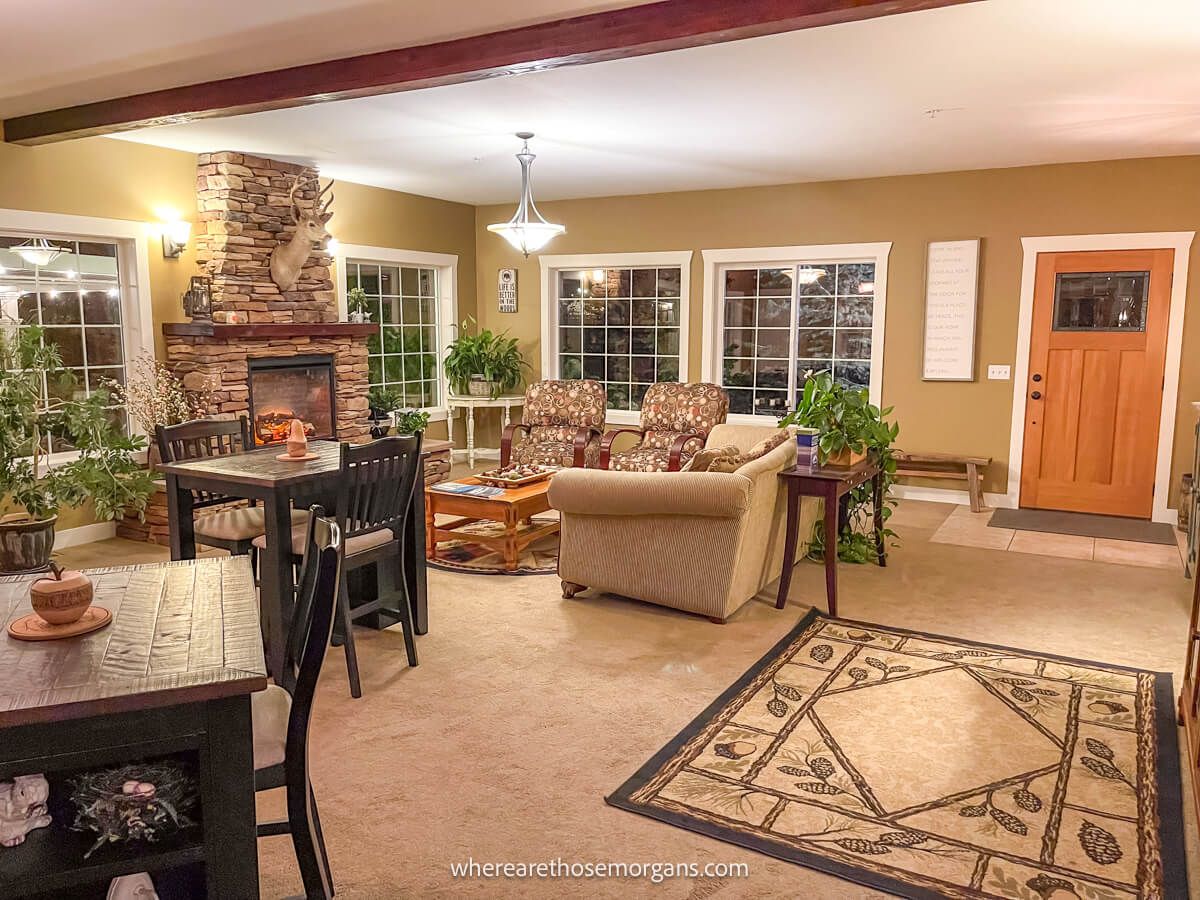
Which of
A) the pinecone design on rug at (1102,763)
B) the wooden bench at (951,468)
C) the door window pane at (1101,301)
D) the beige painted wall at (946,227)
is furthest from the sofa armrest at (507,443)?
the pinecone design on rug at (1102,763)

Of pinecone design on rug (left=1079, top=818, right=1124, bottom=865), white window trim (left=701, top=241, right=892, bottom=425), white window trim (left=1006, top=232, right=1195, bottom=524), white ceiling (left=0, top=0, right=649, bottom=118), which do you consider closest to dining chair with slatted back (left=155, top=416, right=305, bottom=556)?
white ceiling (left=0, top=0, right=649, bottom=118)

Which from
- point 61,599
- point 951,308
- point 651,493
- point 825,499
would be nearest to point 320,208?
point 651,493

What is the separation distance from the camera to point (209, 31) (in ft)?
11.8

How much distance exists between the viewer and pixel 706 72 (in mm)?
4137

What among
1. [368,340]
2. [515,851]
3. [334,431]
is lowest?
[515,851]

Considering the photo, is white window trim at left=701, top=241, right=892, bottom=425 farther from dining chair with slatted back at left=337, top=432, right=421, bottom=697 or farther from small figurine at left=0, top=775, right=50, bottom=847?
small figurine at left=0, top=775, right=50, bottom=847

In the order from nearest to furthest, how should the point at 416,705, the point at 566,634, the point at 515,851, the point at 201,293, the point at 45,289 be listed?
the point at 515,851, the point at 416,705, the point at 566,634, the point at 45,289, the point at 201,293

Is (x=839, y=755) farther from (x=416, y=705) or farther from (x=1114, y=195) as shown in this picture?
(x=1114, y=195)

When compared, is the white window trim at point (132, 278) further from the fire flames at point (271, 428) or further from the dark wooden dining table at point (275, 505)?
the dark wooden dining table at point (275, 505)

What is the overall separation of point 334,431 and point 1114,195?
6.01 meters

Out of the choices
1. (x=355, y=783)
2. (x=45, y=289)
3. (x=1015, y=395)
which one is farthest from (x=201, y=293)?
(x=1015, y=395)

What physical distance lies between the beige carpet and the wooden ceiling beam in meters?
2.40

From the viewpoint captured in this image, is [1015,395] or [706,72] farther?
[1015,395]

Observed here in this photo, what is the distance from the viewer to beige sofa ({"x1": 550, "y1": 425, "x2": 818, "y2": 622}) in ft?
13.2
